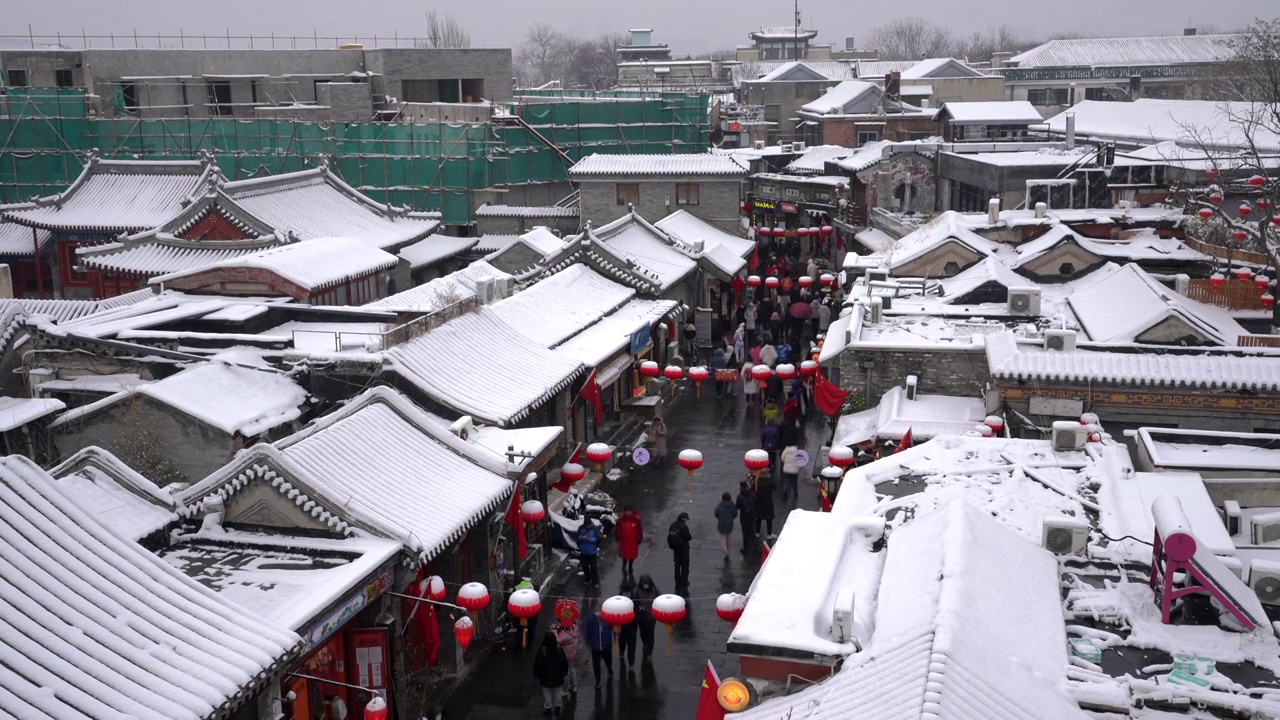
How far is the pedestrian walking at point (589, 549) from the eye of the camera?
18.5 meters

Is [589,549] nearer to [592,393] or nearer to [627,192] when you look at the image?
[592,393]

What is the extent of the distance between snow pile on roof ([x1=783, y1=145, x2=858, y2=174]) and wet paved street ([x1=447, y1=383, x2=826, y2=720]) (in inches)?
992

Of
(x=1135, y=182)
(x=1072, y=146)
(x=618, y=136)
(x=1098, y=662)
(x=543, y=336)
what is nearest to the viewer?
(x=1098, y=662)

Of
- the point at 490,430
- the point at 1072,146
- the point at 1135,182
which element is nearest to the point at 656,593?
the point at 490,430

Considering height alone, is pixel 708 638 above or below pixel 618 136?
below

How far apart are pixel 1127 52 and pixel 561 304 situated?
59.8 metres

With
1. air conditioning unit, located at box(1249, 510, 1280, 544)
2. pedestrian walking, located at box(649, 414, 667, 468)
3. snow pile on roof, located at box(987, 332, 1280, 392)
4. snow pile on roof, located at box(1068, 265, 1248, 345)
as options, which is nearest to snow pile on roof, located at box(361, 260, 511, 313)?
pedestrian walking, located at box(649, 414, 667, 468)

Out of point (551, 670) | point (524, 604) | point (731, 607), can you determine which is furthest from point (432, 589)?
point (731, 607)

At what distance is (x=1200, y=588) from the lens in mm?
11281

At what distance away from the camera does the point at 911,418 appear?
20.4 meters

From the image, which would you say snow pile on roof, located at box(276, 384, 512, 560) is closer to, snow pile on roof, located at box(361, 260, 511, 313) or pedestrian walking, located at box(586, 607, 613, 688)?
pedestrian walking, located at box(586, 607, 613, 688)

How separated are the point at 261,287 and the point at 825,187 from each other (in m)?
25.3

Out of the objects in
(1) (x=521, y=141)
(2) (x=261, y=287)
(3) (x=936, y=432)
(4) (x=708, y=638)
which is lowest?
(4) (x=708, y=638)

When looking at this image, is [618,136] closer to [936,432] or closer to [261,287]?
[261,287]
